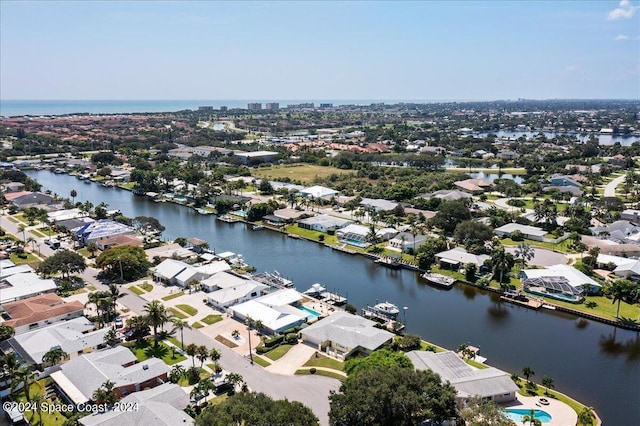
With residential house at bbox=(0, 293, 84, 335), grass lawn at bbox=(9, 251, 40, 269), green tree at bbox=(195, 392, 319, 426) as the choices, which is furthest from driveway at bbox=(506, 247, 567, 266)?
grass lawn at bbox=(9, 251, 40, 269)

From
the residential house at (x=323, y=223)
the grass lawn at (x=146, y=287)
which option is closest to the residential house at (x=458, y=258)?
the residential house at (x=323, y=223)

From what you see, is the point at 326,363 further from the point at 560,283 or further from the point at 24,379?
the point at 560,283

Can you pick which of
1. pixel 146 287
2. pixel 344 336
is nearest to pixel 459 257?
pixel 344 336

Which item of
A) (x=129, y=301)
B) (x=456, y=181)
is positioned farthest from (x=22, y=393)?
(x=456, y=181)

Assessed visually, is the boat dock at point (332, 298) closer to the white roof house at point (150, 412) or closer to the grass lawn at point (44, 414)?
the white roof house at point (150, 412)

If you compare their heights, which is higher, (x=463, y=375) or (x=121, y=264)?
(x=121, y=264)
